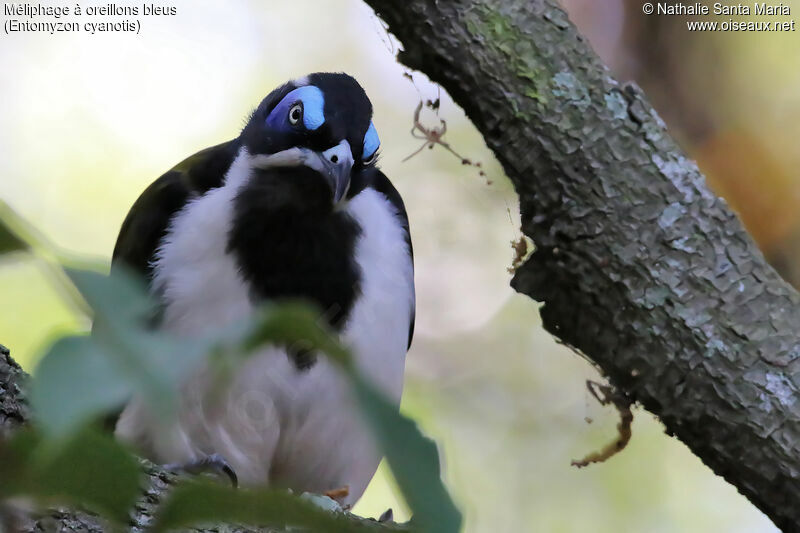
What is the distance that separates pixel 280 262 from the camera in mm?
2164

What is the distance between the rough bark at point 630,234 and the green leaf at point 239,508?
1677 mm

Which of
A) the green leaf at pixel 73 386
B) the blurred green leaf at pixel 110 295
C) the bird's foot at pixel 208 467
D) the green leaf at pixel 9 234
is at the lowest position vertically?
the bird's foot at pixel 208 467

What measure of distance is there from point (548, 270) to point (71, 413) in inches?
72.5

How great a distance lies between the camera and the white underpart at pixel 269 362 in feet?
7.08

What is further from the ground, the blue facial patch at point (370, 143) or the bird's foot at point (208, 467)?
the blue facial patch at point (370, 143)

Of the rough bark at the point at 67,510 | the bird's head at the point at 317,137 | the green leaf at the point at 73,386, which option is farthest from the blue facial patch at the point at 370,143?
the green leaf at the point at 73,386

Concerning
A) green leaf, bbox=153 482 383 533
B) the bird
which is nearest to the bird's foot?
the bird

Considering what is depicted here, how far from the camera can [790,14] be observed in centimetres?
334

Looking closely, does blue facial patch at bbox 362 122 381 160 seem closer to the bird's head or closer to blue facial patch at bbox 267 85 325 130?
the bird's head

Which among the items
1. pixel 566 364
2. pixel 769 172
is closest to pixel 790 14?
pixel 769 172

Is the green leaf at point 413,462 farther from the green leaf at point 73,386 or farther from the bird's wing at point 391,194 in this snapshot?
the bird's wing at point 391,194

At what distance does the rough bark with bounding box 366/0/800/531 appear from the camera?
2012mm

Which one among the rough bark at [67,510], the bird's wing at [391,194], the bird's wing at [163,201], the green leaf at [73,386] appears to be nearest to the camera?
the green leaf at [73,386]

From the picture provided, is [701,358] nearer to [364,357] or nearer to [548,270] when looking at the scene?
[548,270]
